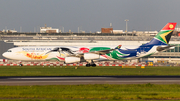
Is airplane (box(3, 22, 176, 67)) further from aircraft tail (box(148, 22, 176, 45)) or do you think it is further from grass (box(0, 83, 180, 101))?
grass (box(0, 83, 180, 101))

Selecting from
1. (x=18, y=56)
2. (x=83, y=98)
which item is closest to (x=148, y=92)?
(x=83, y=98)

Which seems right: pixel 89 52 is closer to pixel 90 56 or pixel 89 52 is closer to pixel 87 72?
pixel 90 56

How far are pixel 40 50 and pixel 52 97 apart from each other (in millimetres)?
38631

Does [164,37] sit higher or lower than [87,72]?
higher

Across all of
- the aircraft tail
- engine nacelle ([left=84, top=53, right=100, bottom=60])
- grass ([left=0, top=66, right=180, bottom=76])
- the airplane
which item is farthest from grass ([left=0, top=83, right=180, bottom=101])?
the aircraft tail

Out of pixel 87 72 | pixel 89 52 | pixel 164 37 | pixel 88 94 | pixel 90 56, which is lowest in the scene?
pixel 88 94

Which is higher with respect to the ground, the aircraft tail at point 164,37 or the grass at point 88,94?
the aircraft tail at point 164,37

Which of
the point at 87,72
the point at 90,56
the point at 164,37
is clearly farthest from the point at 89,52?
the point at 164,37

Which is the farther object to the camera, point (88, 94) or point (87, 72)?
point (87, 72)

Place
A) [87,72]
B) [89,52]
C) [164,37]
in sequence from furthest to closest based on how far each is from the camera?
[164,37] → [89,52] → [87,72]

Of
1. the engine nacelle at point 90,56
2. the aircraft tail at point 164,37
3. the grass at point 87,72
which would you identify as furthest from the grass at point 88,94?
the aircraft tail at point 164,37

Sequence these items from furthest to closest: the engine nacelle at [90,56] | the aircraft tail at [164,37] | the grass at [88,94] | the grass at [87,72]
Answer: the aircraft tail at [164,37] → the engine nacelle at [90,56] → the grass at [87,72] → the grass at [88,94]

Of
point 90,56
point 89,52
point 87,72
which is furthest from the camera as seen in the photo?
point 89,52

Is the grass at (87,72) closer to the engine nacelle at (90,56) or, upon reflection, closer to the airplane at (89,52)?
the engine nacelle at (90,56)
